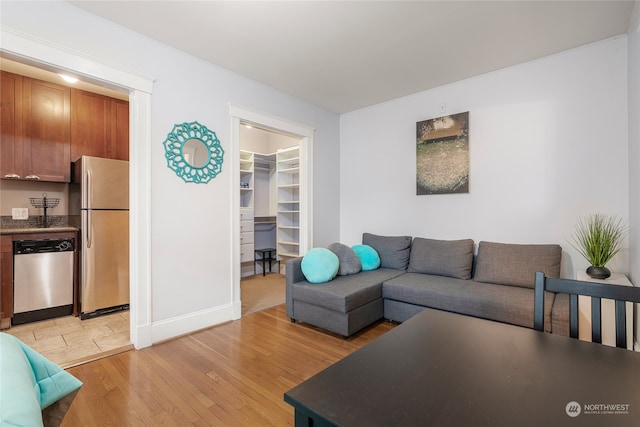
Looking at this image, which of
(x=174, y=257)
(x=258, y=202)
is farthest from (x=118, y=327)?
(x=258, y=202)

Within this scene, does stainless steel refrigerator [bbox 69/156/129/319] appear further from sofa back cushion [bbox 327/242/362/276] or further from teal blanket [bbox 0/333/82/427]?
teal blanket [bbox 0/333/82/427]

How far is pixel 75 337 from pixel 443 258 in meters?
3.64

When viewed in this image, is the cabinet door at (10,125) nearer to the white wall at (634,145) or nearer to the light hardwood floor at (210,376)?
the light hardwood floor at (210,376)

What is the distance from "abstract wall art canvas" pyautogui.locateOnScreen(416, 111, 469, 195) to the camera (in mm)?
3324

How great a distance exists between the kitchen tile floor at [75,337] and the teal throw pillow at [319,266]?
1.64 meters

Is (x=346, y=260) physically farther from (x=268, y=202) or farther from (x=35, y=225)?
(x=35, y=225)

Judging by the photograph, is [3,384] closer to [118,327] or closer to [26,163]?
[118,327]

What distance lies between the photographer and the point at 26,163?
3.15 m

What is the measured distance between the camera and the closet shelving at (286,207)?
5.26 m

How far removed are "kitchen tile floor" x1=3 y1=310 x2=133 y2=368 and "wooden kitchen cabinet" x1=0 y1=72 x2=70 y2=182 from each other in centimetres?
157

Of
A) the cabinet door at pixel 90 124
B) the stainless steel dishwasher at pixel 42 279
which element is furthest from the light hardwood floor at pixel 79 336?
the cabinet door at pixel 90 124

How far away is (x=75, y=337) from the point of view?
267 centimetres

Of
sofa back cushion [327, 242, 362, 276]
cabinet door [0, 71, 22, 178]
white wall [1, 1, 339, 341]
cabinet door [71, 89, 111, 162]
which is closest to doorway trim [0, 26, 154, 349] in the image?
white wall [1, 1, 339, 341]

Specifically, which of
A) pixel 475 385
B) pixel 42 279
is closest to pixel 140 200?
pixel 42 279
